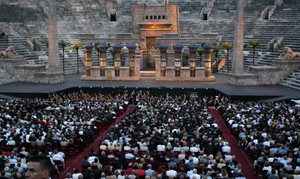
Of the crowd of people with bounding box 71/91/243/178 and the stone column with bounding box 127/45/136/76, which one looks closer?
the crowd of people with bounding box 71/91/243/178

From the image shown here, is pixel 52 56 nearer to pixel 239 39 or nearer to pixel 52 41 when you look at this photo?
pixel 52 41

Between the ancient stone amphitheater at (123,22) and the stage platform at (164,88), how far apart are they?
7.69m

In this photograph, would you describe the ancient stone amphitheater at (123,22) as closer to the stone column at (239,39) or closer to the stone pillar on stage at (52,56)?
the stone pillar on stage at (52,56)

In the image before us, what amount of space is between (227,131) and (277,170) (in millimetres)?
11820

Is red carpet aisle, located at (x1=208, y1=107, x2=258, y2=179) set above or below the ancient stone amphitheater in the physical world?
below

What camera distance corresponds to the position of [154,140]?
20.5 metres

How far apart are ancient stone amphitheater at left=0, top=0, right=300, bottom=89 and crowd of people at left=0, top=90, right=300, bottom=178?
25.1 metres

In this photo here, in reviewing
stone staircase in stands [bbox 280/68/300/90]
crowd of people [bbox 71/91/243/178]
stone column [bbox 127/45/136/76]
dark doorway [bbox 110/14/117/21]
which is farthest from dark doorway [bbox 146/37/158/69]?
crowd of people [bbox 71/91/243/178]

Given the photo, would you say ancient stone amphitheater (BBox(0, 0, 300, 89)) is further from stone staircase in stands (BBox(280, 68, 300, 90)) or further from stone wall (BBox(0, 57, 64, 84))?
stone staircase in stands (BBox(280, 68, 300, 90))

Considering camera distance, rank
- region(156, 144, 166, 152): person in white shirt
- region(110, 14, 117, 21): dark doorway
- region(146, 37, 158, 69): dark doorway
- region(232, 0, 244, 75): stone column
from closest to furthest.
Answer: region(156, 144, 166, 152): person in white shirt
region(232, 0, 244, 75): stone column
region(146, 37, 158, 69): dark doorway
region(110, 14, 117, 21): dark doorway

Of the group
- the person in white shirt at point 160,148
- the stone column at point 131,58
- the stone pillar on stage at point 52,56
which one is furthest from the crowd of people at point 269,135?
the stone pillar on stage at point 52,56

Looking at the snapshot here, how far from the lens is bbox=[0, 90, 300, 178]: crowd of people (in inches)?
661

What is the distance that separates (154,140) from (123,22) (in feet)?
176

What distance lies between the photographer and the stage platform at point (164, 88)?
129 ft
